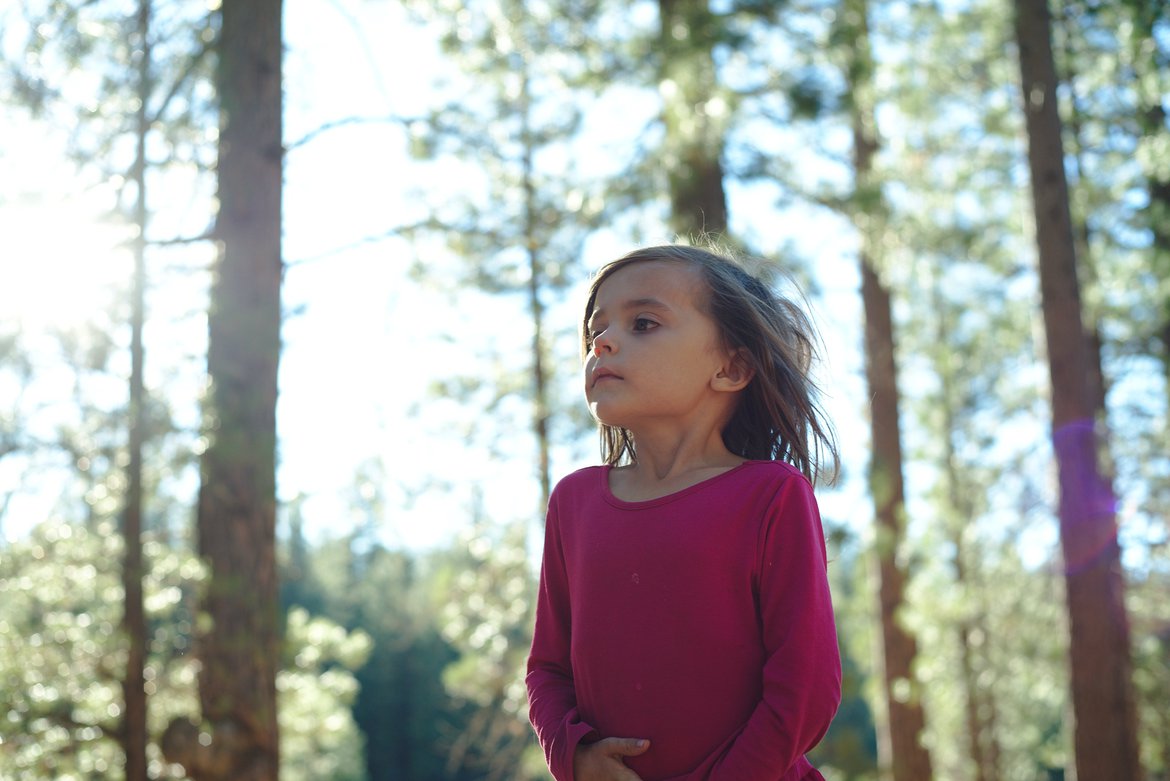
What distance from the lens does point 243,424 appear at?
15.3 feet

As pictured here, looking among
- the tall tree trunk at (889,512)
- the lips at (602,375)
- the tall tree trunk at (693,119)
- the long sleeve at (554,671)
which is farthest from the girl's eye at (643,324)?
the tall tree trunk at (889,512)

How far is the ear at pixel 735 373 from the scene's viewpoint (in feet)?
6.66

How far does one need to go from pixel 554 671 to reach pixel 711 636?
0.41 m

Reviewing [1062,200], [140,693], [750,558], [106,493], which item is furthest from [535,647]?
[1062,200]

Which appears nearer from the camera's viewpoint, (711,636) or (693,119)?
(711,636)

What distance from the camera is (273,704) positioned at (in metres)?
4.73

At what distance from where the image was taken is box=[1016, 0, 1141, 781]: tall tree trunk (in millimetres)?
7688

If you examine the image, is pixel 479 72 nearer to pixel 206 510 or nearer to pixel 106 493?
pixel 106 493

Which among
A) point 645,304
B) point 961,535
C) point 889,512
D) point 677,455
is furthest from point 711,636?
point 961,535

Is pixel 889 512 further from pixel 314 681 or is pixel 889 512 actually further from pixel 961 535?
pixel 314 681

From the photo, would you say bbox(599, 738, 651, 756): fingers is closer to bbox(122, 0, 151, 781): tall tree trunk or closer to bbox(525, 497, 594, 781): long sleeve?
bbox(525, 497, 594, 781): long sleeve

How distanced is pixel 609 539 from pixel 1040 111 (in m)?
7.88

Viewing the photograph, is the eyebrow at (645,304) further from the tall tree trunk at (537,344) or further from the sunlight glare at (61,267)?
the tall tree trunk at (537,344)

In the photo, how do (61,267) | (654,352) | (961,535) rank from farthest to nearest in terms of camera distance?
1. (961,535)
2. (61,267)
3. (654,352)
